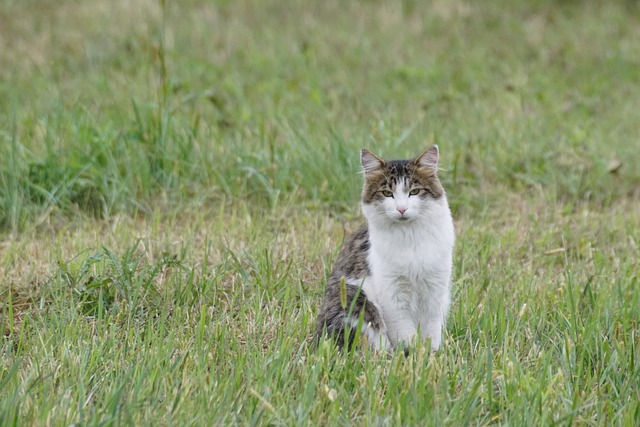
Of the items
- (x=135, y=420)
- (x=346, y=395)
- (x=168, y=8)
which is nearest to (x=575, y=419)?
(x=346, y=395)

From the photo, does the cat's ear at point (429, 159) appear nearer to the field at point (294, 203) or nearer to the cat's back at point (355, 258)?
the cat's back at point (355, 258)

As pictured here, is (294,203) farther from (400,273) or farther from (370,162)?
(400,273)

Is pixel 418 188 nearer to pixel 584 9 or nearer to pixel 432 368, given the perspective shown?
pixel 432 368

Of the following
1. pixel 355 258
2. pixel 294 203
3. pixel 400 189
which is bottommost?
pixel 294 203

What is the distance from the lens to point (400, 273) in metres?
3.96

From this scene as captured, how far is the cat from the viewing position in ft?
13.0

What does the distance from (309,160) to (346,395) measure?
312cm

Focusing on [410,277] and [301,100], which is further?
[301,100]

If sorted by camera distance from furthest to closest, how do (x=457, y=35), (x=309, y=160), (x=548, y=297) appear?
(x=457, y=35)
(x=309, y=160)
(x=548, y=297)

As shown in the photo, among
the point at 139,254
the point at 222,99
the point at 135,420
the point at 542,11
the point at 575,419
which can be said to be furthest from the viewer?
the point at 542,11

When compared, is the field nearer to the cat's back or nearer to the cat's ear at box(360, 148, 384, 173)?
the cat's back

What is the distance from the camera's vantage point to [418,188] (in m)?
4.08

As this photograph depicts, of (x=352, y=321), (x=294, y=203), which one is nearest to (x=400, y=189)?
(x=352, y=321)

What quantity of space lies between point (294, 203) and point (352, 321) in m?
2.20
